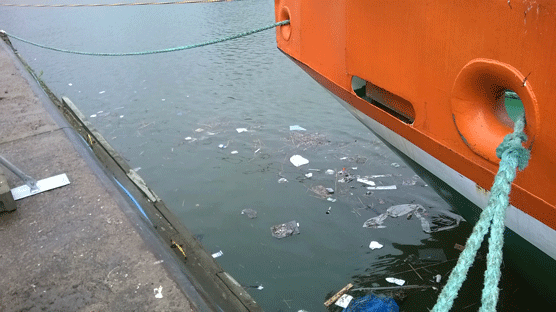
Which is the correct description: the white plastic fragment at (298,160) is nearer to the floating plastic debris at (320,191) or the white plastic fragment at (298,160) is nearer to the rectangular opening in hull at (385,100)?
the floating plastic debris at (320,191)

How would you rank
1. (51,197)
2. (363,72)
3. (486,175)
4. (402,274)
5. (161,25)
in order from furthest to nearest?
(161,25)
(402,274)
(51,197)
(363,72)
(486,175)

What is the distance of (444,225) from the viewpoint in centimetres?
401

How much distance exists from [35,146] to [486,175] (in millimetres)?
3720

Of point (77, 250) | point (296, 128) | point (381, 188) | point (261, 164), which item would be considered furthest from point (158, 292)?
point (296, 128)

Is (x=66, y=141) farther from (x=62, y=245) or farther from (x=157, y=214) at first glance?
(x=62, y=245)

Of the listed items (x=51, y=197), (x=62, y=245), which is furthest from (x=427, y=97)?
(x=51, y=197)

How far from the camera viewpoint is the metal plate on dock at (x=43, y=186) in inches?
126

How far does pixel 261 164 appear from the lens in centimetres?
537

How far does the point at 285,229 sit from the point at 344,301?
106cm

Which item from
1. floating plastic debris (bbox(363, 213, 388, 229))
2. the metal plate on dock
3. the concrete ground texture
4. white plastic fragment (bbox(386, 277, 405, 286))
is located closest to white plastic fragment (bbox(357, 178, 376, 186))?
floating plastic debris (bbox(363, 213, 388, 229))

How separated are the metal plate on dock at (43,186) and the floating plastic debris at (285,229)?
71.6 inches

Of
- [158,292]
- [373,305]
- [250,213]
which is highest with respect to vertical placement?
[158,292]

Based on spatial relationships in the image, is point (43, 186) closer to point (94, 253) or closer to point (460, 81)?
point (94, 253)

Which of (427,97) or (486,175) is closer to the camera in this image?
(486,175)
